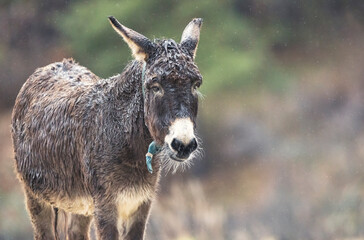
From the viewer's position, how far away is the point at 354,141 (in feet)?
52.6

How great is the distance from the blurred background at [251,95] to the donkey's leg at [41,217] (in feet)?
20.0

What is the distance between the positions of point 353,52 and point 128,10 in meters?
6.13

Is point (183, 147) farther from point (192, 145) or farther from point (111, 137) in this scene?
point (111, 137)

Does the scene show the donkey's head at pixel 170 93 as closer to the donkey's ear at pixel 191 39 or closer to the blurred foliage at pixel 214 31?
the donkey's ear at pixel 191 39

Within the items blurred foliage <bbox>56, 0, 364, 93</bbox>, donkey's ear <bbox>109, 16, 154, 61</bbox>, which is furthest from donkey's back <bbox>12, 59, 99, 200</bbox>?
blurred foliage <bbox>56, 0, 364, 93</bbox>

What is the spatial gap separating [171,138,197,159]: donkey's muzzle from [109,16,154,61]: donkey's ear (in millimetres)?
701

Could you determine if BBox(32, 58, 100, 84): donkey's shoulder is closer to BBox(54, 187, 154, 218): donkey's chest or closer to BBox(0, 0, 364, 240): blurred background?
BBox(54, 187, 154, 218): donkey's chest

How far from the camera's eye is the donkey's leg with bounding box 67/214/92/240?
6.33 m

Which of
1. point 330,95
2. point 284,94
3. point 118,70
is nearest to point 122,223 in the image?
point 118,70

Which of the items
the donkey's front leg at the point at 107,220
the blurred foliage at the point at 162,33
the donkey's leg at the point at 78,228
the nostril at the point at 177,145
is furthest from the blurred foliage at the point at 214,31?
the nostril at the point at 177,145

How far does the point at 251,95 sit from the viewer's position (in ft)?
49.7

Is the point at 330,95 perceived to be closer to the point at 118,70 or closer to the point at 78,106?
the point at 118,70

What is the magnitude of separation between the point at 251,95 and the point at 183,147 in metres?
10.6

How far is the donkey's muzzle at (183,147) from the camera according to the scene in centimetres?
461
